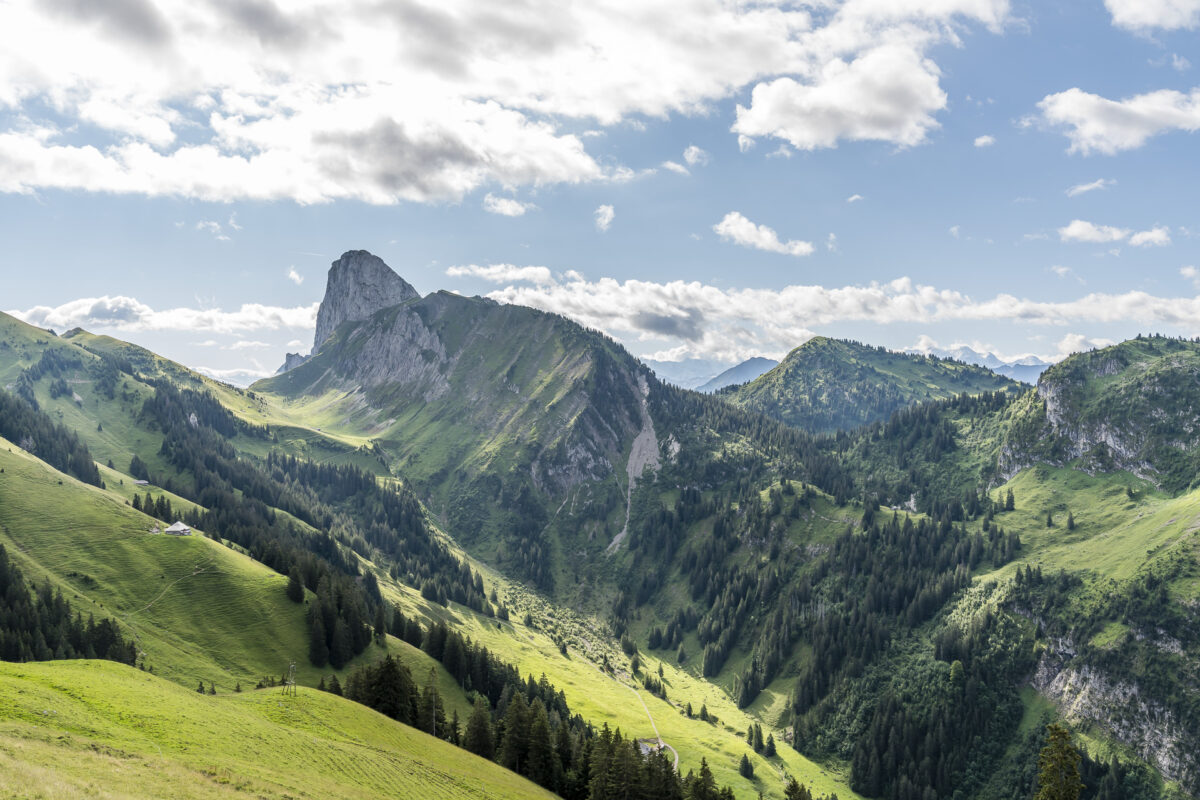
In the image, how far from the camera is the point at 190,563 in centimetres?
13700

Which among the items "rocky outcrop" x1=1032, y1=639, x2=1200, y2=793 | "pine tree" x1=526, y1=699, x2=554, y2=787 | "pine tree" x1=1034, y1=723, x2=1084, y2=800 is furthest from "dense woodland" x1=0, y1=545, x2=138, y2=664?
"rocky outcrop" x1=1032, y1=639, x2=1200, y2=793

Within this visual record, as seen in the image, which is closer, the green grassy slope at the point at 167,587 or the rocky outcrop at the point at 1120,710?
the green grassy slope at the point at 167,587

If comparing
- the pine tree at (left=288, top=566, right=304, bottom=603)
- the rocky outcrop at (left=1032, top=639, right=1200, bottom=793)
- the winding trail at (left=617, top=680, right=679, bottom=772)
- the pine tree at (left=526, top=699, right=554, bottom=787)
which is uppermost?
the pine tree at (left=288, top=566, right=304, bottom=603)

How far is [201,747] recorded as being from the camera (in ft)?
171

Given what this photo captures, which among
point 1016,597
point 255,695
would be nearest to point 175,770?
point 255,695

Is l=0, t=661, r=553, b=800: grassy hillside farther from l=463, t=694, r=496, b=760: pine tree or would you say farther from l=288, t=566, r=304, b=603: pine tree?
l=288, t=566, r=304, b=603: pine tree

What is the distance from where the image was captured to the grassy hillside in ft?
129

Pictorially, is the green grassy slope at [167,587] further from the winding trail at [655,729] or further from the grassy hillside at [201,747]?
the winding trail at [655,729]

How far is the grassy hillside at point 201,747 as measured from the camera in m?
39.4

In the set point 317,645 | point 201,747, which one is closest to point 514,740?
point 201,747

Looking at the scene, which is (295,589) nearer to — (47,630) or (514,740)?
(47,630)

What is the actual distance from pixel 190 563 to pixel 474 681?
67.2m

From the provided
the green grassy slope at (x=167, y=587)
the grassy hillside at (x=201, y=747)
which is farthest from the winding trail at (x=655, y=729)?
the grassy hillside at (x=201, y=747)

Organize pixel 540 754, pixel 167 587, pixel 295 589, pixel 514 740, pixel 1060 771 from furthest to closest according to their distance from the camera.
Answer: pixel 295 589
pixel 167 587
pixel 514 740
pixel 540 754
pixel 1060 771
